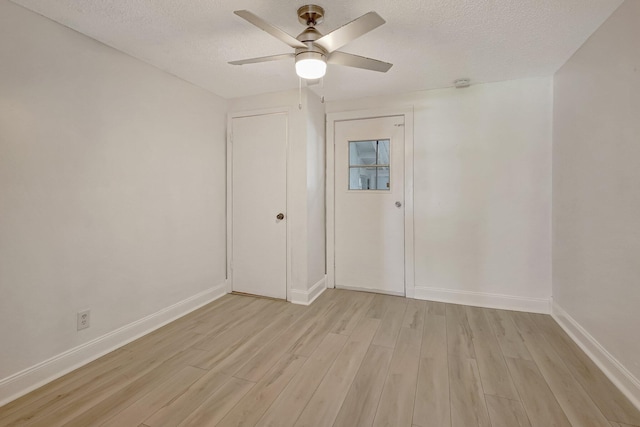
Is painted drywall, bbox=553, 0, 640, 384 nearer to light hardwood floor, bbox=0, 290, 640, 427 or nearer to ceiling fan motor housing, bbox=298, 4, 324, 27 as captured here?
light hardwood floor, bbox=0, 290, 640, 427

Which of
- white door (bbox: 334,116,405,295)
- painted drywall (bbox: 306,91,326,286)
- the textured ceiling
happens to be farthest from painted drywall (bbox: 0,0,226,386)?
white door (bbox: 334,116,405,295)

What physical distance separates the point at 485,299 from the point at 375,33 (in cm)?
272

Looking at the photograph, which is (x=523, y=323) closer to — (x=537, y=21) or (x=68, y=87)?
(x=537, y=21)

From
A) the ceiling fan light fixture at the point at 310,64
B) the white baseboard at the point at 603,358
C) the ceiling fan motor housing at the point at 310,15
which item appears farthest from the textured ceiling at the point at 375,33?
the white baseboard at the point at 603,358

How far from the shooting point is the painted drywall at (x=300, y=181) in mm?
3141

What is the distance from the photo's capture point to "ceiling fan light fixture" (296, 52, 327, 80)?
68.0 inches

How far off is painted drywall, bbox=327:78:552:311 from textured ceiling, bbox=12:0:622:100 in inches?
12.0

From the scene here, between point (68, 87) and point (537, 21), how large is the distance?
3124 millimetres

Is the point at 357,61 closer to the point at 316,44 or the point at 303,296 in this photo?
the point at 316,44

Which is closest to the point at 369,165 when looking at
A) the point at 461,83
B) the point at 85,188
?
the point at 461,83

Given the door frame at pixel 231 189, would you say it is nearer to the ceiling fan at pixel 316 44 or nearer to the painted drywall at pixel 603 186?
the ceiling fan at pixel 316 44

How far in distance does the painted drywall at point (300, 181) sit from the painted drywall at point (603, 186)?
2332mm

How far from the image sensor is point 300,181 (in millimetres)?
3166

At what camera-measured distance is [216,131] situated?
10.8ft
